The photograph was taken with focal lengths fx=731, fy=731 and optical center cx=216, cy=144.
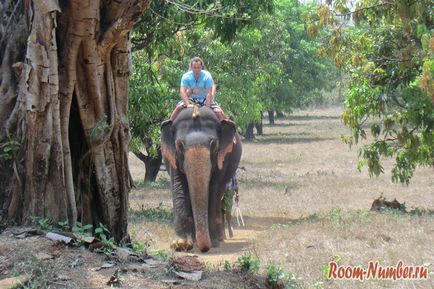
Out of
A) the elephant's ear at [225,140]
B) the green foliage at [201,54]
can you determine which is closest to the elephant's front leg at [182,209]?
the elephant's ear at [225,140]

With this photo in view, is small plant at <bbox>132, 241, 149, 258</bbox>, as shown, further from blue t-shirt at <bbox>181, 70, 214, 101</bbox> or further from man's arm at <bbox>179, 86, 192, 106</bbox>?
blue t-shirt at <bbox>181, 70, 214, 101</bbox>

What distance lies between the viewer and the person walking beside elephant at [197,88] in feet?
35.3

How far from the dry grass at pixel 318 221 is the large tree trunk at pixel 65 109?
88.1 inches

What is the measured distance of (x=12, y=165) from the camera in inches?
248

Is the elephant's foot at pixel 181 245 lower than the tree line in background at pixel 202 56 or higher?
lower

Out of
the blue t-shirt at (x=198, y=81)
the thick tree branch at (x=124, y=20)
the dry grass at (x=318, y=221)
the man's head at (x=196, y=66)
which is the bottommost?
the dry grass at (x=318, y=221)

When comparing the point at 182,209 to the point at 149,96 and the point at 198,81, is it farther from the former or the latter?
the point at 149,96

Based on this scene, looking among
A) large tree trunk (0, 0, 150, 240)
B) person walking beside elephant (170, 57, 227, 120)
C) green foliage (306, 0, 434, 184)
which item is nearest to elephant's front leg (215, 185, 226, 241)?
person walking beside elephant (170, 57, 227, 120)

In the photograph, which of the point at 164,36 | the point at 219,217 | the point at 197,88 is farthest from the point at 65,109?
the point at 164,36

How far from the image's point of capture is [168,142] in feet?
35.4

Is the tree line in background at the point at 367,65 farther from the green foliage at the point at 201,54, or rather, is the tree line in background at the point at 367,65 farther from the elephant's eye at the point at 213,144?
the elephant's eye at the point at 213,144

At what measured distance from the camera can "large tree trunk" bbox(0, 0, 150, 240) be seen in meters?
6.04

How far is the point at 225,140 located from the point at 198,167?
2.68ft

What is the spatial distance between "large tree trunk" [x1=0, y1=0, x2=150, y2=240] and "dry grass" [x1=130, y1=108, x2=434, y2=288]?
88.1 inches
